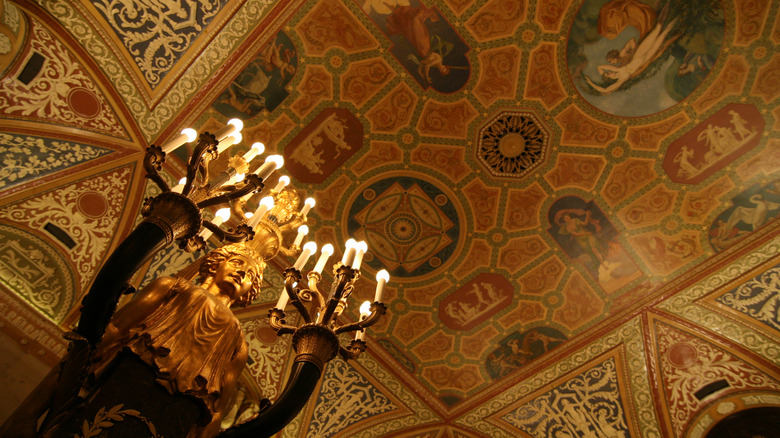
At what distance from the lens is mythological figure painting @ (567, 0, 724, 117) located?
6152 millimetres

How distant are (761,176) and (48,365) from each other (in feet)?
29.9

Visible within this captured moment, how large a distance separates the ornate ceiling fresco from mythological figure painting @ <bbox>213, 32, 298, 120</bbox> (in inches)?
1.1

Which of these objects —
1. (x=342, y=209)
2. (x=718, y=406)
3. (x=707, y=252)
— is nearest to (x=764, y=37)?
(x=707, y=252)

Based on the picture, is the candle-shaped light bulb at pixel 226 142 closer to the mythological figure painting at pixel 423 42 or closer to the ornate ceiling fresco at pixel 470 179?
the ornate ceiling fresco at pixel 470 179

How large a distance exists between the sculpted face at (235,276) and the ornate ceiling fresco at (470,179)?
3.55 metres

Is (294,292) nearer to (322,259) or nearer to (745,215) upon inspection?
(322,259)

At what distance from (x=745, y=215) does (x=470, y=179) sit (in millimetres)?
3733

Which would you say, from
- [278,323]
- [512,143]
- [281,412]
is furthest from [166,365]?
[512,143]

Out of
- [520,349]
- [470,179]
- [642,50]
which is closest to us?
[642,50]

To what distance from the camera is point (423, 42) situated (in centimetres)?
657

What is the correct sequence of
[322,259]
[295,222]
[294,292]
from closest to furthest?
[294,292], [322,259], [295,222]

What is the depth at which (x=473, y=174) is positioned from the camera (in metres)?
7.55

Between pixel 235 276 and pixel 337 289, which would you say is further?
pixel 337 289

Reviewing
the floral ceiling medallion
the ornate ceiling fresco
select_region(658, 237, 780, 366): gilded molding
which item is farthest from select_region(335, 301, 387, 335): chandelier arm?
select_region(658, 237, 780, 366): gilded molding
